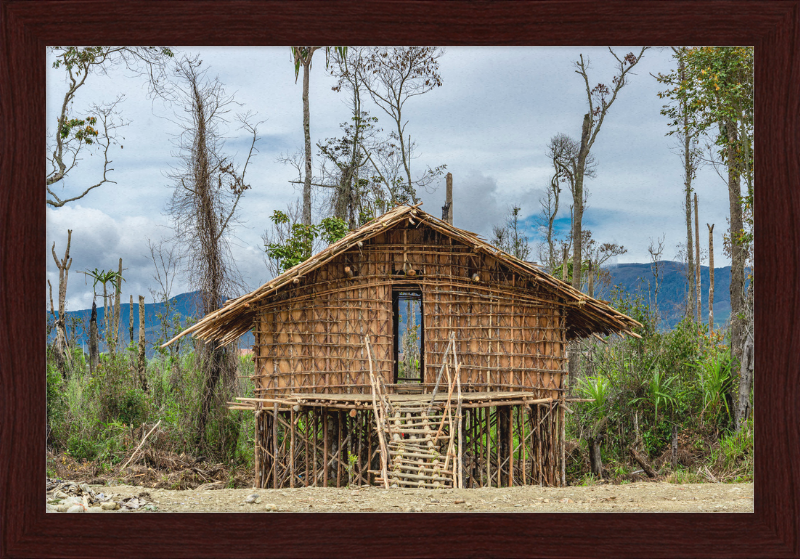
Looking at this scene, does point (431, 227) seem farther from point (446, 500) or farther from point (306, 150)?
point (306, 150)

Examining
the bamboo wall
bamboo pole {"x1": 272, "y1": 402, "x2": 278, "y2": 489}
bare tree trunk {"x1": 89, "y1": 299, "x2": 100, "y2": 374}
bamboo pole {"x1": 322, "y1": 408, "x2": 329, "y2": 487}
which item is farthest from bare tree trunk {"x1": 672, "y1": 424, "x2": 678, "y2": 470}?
bare tree trunk {"x1": 89, "y1": 299, "x2": 100, "y2": 374}

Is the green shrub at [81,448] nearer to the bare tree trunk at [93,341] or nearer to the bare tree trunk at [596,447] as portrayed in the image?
the bare tree trunk at [93,341]

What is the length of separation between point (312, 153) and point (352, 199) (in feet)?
5.74

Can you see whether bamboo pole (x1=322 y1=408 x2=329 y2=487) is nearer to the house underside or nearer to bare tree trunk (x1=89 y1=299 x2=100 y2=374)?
the house underside

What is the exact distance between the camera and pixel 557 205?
20.8 m

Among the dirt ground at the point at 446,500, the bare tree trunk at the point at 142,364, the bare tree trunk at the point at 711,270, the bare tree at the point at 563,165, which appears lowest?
the dirt ground at the point at 446,500

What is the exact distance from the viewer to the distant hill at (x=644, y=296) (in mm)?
16227

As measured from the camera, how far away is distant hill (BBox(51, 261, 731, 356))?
53.2ft

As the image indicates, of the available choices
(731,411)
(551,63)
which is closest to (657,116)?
(551,63)
